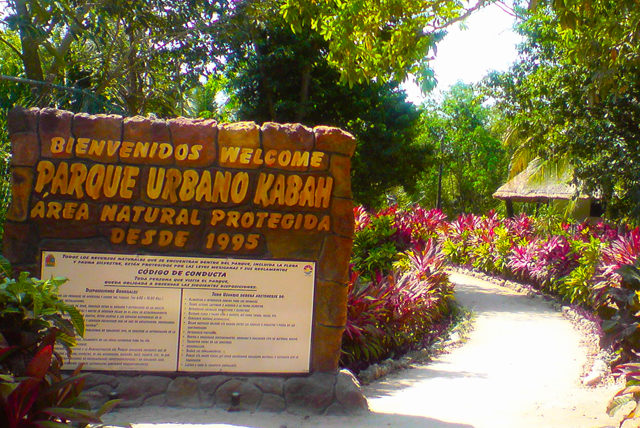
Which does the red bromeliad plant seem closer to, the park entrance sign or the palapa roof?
the park entrance sign

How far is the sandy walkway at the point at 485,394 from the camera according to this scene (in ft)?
17.5

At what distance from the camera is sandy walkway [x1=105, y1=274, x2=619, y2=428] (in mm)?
5344

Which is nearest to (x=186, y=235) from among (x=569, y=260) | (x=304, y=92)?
(x=569, y=260)

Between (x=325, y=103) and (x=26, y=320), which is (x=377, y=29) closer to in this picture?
(x=26, y=320)

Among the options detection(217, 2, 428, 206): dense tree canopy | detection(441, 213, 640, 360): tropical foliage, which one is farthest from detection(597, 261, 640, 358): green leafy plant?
detection(217, 2, 428, 206): dense tree canopy

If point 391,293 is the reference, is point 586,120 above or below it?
above

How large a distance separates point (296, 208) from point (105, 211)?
1590mm

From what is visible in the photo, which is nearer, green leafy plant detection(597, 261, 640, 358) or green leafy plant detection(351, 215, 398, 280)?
green leafy plant detection(597, 261, 640, 358)

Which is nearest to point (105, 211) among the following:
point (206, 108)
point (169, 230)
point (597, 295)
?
point (169, 230)

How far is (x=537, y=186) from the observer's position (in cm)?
2562

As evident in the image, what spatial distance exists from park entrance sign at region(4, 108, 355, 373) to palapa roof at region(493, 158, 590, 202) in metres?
18.3

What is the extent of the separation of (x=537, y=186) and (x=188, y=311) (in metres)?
22.2

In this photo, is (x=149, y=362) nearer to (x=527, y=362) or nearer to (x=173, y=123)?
(x=173, y=123)

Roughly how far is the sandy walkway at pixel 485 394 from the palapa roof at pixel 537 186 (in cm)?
1408
